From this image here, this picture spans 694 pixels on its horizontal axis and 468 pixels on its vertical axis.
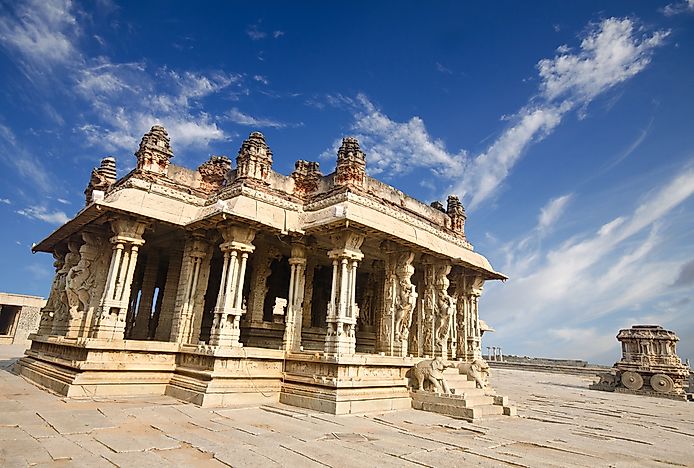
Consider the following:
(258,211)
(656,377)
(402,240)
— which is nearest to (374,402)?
(402,240)

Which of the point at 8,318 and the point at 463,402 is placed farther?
the point at 8,318

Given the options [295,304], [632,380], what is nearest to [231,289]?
[295,304]

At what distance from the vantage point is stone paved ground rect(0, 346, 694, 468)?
5.84 metres

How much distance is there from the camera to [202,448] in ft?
20.7

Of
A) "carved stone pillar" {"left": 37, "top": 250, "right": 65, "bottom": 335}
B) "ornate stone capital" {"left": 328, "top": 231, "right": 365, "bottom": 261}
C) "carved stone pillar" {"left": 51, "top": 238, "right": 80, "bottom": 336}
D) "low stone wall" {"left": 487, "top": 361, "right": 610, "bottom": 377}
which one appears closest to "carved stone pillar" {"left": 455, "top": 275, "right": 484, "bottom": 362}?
"ornate stone capital" {"left": 328, "top": 231, "right": 365, "bottom": 261}

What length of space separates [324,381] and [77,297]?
8.79 meters

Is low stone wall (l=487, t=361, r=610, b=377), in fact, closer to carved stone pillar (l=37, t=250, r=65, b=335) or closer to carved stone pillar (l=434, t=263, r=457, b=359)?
carved stone pillar (l=434, t=263, r=457, b=359)

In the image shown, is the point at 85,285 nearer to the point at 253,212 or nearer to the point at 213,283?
the point at 253,212

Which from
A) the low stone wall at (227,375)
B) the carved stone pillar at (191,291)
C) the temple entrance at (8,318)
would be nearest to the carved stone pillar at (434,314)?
the low stone wall at (227,375)

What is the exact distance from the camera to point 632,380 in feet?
84.9

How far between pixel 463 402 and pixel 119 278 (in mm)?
10299

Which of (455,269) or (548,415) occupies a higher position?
(455,269)

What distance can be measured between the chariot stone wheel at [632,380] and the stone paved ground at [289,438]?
17057mm

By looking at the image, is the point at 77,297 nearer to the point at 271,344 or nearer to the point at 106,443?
the point at 271,344
